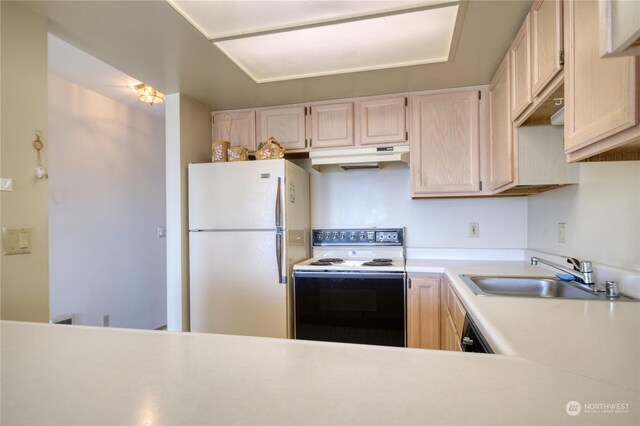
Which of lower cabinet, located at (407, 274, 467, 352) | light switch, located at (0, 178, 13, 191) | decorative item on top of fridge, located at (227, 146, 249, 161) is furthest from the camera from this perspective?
decorative item on top of fridge, located at (227, 146, 249, 161)

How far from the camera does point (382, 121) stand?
2.46m

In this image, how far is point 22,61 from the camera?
1.39m

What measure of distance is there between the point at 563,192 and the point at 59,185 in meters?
3.61

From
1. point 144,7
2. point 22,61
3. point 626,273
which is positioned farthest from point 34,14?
point 626,273

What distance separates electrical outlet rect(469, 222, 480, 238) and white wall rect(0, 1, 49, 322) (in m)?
2.70

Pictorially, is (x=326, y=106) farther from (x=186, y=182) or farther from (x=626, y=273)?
(x=626, y=273)

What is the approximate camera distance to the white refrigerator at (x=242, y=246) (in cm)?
225

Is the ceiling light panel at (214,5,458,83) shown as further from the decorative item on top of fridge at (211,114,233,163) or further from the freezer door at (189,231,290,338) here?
the freezer door at (189,231,290,338)

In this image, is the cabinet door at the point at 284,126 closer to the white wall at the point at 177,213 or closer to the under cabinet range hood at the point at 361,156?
the under cabinet range hood at the point at 361,156

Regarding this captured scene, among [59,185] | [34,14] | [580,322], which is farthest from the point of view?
[59,185]

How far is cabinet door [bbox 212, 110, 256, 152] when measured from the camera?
2.69 m

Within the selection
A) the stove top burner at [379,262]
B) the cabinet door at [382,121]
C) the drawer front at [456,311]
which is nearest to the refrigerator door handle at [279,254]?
the stove top burner at [379,262]

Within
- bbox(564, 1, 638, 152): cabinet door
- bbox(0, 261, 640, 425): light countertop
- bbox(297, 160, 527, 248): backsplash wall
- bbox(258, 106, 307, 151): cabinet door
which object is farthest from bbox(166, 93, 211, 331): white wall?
bbox(564, 1, 638, 152): cabinet door

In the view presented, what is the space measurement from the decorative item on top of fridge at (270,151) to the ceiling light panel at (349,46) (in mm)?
485
